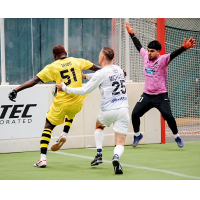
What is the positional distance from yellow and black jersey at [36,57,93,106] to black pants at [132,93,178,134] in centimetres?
200

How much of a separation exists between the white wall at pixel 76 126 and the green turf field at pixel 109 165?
10.5 inches

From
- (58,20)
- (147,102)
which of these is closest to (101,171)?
(147,102)

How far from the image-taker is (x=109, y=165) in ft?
22.2


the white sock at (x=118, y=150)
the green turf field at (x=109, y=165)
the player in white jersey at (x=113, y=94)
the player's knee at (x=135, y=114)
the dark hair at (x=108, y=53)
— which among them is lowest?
the green turf field at (x=109, y=165)

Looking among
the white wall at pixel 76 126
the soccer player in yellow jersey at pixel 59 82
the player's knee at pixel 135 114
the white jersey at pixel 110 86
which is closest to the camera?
the white jersey at pixel 110 86

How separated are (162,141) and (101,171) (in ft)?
12.3

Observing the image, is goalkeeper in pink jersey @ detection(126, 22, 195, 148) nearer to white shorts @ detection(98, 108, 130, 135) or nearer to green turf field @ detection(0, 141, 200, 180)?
green turf field @ detection(0, 141, 200, 180)

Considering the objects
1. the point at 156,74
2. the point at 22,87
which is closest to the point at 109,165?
the point at 22,87

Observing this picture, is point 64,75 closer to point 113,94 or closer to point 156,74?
point 113,94

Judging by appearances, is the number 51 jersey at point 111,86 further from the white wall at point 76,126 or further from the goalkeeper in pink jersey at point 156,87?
the white wall at point 76,126

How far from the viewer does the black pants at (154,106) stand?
8391 millimetres

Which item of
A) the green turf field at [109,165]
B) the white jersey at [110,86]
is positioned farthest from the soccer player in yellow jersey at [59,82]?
the white jersey at [110,86]

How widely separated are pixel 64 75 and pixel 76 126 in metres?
2.35

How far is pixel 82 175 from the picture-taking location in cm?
583
